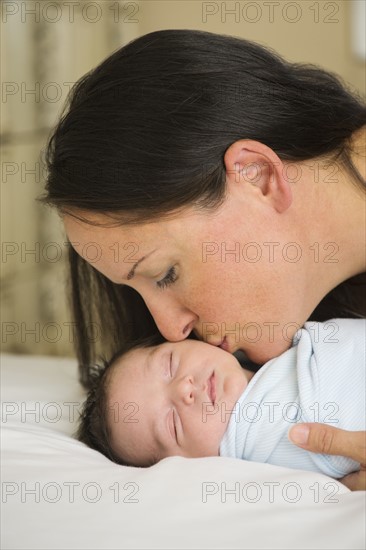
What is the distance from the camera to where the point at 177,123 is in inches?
59.9

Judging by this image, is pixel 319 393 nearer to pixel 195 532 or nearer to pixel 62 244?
pixel 195 532

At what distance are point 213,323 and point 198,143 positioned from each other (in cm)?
37

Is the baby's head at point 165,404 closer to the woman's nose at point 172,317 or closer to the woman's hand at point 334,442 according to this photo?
the woman's nose at point 172,317

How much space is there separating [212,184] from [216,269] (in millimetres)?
170

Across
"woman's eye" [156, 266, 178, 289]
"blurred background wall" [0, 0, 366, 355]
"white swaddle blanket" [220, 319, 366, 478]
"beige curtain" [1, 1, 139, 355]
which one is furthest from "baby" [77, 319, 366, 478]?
"beige curtain" [1, 1, 139, 355]

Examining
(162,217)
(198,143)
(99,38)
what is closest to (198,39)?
(198,143)

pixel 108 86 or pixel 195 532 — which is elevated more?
pixel 108 86

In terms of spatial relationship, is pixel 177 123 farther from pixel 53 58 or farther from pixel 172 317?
pixel 53 58

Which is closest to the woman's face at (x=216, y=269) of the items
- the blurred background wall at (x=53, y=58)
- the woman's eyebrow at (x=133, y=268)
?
the woman's eyebrow at (x=133, y=268)

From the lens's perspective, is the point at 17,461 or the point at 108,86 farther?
the point at 108,86

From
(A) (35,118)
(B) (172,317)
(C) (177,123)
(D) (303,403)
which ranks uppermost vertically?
(C) (177,123)

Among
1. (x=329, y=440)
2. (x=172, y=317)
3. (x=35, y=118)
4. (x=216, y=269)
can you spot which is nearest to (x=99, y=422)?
(x=172, y=317)

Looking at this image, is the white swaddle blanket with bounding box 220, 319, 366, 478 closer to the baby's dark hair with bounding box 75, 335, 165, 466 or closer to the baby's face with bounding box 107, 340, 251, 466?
the baby's face with bounding box 107, 340, 251, 466

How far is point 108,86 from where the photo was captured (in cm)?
158
